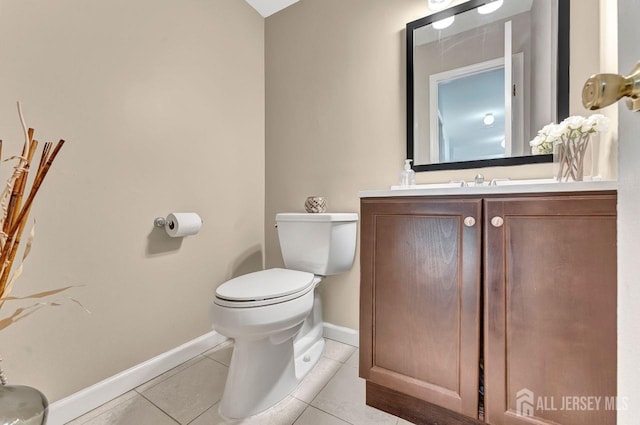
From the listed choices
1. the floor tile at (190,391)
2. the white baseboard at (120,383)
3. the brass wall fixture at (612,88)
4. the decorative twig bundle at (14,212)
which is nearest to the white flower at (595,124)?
the brass wall fixture at (612,88)

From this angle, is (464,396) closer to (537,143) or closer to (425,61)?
(537,143)

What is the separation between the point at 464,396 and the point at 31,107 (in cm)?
177

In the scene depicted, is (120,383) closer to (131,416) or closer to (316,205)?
(131,416)

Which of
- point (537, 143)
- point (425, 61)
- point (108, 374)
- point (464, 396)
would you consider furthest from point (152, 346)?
point (425, 61)

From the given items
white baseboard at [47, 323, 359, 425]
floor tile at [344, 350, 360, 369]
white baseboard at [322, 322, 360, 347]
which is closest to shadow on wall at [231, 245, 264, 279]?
white baseboard at [47, 323, 359, 425]

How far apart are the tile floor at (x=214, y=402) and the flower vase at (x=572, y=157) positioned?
1.07 metres

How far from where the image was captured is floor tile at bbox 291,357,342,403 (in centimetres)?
118

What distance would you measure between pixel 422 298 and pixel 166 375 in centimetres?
125

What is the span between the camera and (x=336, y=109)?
1.66 metres

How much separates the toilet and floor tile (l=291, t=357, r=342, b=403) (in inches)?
1.1

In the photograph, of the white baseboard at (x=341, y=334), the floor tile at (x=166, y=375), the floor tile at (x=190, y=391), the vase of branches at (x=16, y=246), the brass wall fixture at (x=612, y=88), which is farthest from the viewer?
the white baseboard at (x=341, y=334)

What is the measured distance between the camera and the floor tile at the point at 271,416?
→ 1025 mm

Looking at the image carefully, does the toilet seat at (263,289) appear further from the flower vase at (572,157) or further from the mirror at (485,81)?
the flower vase at (572,157)

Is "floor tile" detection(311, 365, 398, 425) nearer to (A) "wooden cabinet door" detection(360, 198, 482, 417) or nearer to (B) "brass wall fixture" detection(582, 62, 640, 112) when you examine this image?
(A) "wooden cabinet door" detection(360, 198, 482, 417)
